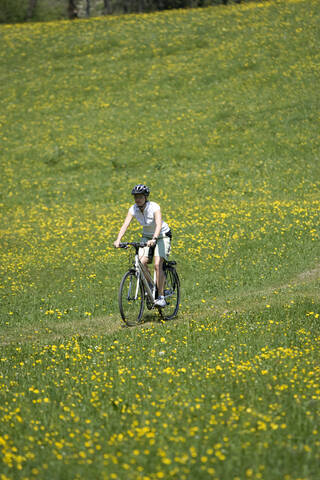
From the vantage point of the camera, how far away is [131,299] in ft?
33.8

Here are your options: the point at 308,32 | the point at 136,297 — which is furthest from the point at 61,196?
the point at 308,32

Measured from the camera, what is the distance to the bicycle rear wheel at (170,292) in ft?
36.7

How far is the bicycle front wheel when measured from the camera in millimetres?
10211

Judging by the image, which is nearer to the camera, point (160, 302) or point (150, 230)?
point (150, 230)

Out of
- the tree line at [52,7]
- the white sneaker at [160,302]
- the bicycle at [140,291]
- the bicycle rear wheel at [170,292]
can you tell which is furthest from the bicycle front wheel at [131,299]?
the tree line at [52,7]

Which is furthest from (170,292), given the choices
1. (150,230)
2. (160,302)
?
(150,230)

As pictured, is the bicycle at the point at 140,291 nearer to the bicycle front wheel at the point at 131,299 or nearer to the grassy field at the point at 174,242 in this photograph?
the bicycle front wheel at the point at 131,299

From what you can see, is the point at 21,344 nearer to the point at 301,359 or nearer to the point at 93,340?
the point at 93,340

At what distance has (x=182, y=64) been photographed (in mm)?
37188

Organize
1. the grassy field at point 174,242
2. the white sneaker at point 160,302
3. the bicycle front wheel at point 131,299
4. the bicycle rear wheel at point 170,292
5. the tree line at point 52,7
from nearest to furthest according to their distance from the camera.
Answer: the grassy field at point 174,242 < the bicycle front wheel at point 131,299 < the white sneaker at point 160,302 < the bicycle rear wheel at point 170,292 < the tree line at point 52,7

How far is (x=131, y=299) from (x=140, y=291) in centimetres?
32

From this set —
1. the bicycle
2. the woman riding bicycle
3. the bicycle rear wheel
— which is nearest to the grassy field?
the bicycle rear wheel

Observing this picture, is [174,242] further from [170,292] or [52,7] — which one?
[52,7]

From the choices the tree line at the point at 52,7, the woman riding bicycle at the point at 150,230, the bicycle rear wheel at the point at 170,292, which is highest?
the tree line at the point at 52,7
